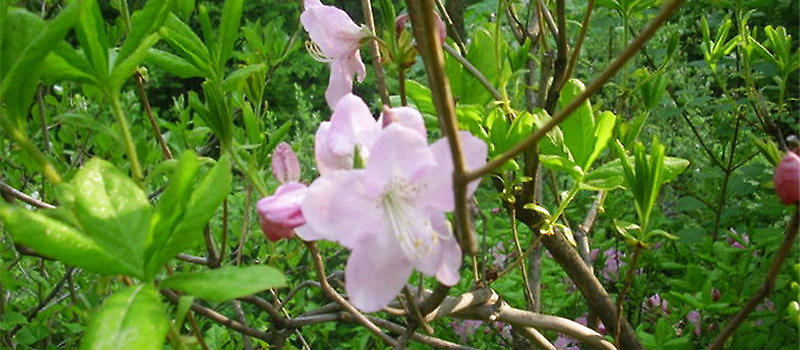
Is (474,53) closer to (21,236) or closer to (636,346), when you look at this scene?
(636,346)

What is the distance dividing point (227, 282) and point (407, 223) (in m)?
0.17

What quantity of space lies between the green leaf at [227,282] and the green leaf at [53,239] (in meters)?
0.05

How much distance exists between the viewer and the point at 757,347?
1.38m

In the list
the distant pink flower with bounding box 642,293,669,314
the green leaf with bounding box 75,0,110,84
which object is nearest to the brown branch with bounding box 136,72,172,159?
the green leaf with bounding box 75,0,110,84

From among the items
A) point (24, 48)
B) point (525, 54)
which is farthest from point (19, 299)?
point (24, 48)

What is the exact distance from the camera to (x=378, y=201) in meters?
0.61

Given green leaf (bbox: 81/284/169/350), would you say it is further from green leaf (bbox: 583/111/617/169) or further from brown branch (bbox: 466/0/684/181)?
green leaf (bbox: 583/111/617/169)

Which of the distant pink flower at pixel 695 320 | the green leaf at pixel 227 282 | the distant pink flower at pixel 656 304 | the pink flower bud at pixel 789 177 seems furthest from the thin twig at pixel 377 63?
the distant pink flower at pixel 656 304

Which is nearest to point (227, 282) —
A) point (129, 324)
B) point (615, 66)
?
point (129, 324)

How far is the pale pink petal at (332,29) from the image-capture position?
2.63ft

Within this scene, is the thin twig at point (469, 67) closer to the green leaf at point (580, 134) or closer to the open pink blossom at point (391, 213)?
the green leaf at point (580, 134)

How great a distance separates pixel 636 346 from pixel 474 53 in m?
0.50

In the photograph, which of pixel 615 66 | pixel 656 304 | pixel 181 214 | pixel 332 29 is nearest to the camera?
pixel 615 66

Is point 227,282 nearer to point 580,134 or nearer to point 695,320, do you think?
point 580,134
